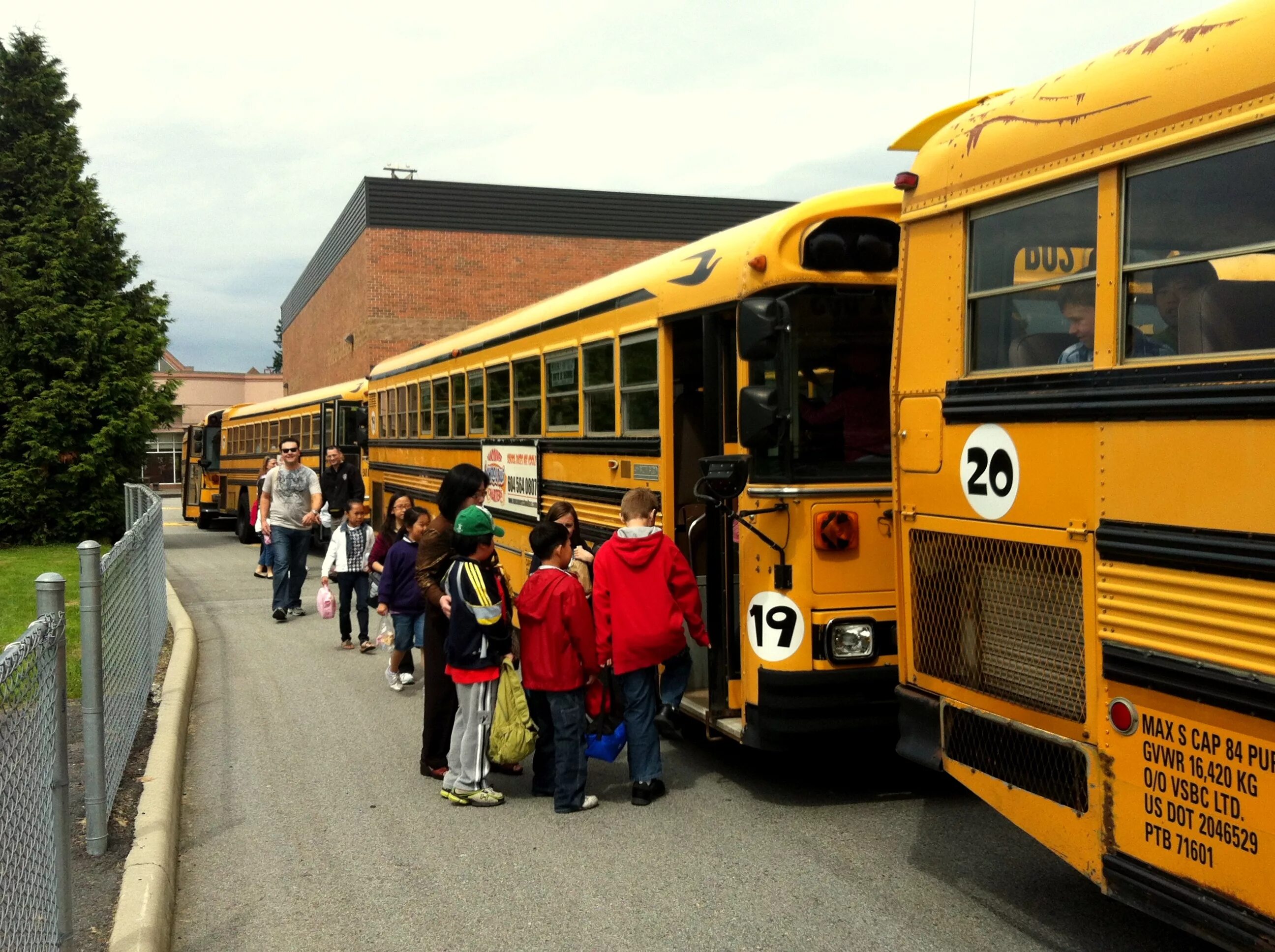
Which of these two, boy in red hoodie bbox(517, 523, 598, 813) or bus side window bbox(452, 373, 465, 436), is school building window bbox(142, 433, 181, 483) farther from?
boy in red hoodie bbox(517, 523, 598, 813)

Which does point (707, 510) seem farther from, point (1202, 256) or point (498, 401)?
point (498, 401)

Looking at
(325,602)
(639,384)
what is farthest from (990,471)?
(325,602)

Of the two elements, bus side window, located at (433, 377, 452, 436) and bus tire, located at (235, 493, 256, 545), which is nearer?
bus side window, located at (433, 377, 452, 436)

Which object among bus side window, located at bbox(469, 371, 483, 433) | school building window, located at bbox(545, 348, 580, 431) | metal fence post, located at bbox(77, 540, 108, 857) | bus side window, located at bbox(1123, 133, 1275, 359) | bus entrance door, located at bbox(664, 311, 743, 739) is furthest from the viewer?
bus side window, located at bbox(469, 371, 483, 433)

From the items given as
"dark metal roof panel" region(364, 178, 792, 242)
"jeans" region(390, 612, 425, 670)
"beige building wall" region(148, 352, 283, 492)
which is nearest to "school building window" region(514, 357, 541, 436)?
"jeans" region(390, 612, 425, 670)

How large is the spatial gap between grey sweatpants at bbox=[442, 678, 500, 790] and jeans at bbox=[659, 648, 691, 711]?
86 centimetres

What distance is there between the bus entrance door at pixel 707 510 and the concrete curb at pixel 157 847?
261 cm

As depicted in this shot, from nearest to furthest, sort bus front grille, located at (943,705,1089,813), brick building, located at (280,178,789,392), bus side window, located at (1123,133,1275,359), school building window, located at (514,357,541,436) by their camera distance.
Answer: bus side window, located at (1123,133,1275,359)
bus front grille, located at (943,705,1089,813)
school building window, located at (514,357,541,436)
brick building, located at (280,178,789,392)

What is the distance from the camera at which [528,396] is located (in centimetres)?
925

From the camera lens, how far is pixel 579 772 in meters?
5.86

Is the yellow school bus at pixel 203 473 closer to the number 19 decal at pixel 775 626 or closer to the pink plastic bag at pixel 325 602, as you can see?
the pink plastic bag at pixel 325 602

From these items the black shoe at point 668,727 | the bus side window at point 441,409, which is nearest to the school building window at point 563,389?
the black shoe at point 668,727

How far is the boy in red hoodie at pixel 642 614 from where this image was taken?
582 cm

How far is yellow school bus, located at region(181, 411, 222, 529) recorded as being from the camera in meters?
29.1
